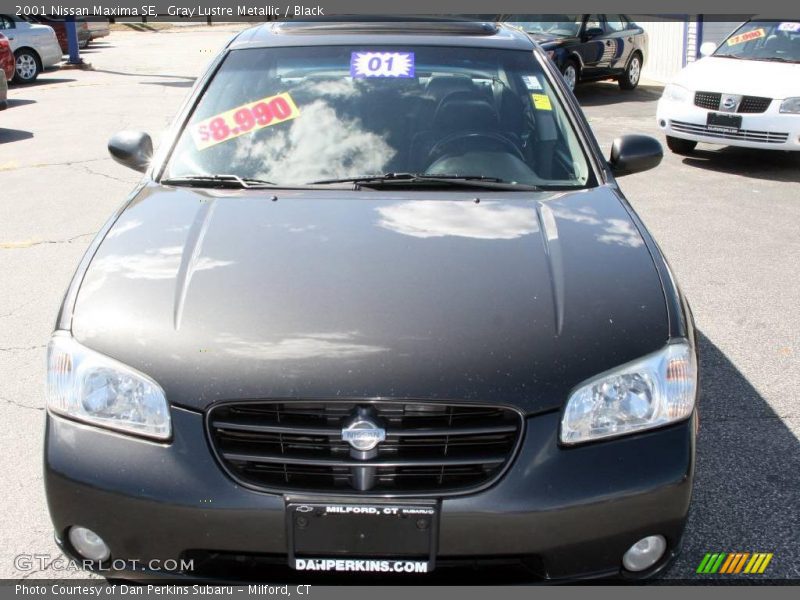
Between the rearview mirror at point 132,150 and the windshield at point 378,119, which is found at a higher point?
the windshield at point 378,119

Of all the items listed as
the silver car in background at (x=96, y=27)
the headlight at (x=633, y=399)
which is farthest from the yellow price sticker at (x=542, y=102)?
the silver car in background at (x=96, y=27)

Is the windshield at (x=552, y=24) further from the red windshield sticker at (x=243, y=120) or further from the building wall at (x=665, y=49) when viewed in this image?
the red windshield sticker at (x=243, y=120)

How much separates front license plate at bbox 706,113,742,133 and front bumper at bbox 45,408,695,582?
8.04m

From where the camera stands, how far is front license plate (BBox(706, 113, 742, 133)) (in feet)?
31.8

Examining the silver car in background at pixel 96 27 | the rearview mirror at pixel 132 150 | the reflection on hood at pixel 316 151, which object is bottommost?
the silver car in background at pixel 96 27

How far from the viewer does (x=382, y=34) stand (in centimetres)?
422

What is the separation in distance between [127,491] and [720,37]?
1758 centimetres

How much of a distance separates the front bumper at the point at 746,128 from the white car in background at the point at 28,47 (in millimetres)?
13429

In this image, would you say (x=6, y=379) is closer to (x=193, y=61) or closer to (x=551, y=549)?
(x=551, y=549)

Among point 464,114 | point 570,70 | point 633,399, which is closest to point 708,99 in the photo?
point 570,70

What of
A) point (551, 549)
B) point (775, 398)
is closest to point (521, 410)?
point (551, 549)

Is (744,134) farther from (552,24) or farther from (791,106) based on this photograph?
(552,24)

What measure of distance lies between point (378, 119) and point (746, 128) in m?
7.00

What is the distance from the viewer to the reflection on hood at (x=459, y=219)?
3119 mm
